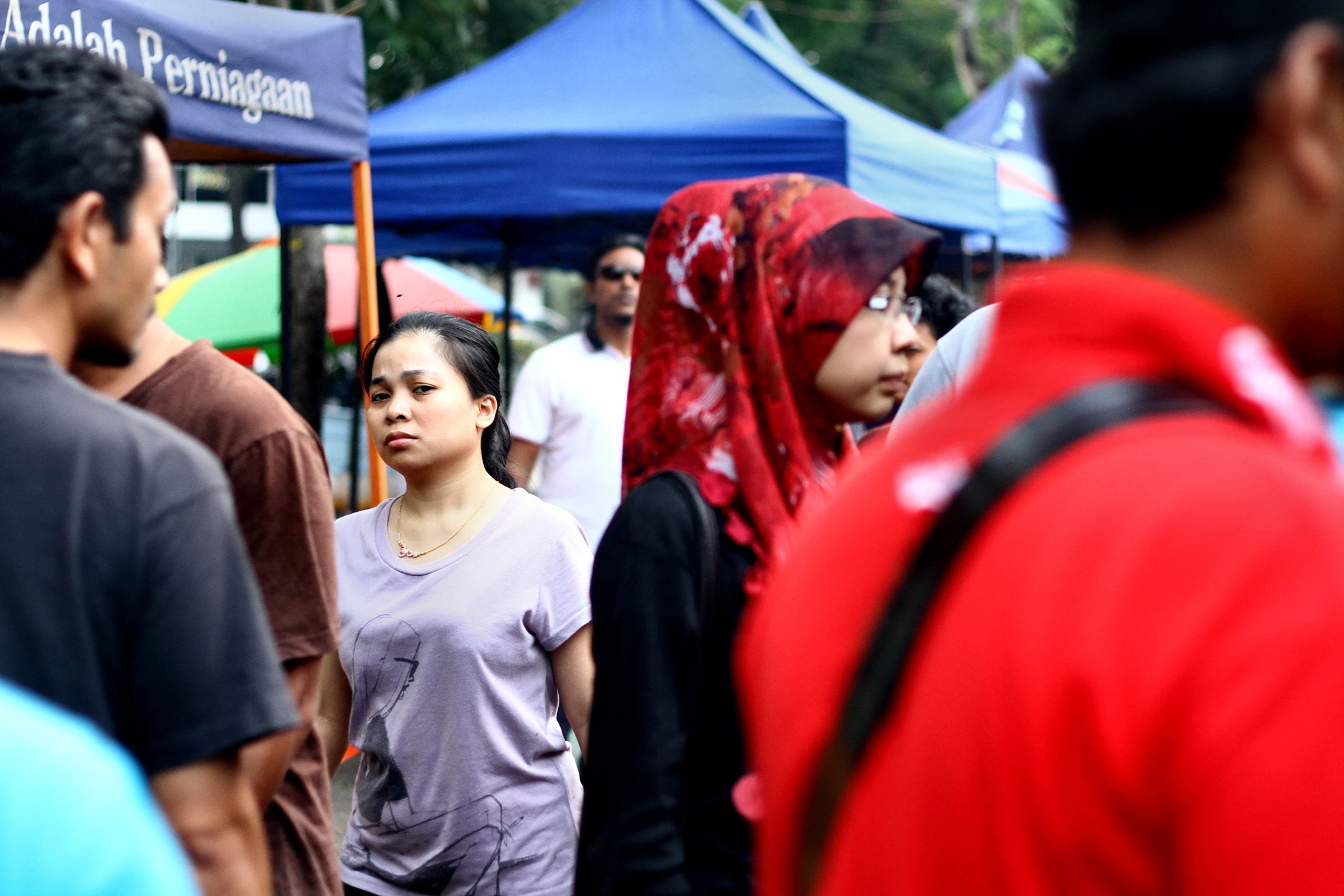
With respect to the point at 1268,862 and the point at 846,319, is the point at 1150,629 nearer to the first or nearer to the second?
the point at 1268,862

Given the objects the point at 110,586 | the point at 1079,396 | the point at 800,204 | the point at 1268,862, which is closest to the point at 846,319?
the point at 800,204

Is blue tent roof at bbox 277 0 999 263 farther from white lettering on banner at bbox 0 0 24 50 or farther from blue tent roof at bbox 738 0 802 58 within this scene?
blue tent roof at bbox 738 0 802 58

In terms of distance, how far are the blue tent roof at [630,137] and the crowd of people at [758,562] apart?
2912 mm

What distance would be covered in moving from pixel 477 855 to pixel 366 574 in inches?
24.7

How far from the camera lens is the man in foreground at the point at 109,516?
1478 millimetres

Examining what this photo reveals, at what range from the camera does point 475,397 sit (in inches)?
128

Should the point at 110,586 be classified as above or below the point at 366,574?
above

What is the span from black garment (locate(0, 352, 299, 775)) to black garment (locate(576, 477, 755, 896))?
0.48 metres

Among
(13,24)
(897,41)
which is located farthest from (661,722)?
(897,41)

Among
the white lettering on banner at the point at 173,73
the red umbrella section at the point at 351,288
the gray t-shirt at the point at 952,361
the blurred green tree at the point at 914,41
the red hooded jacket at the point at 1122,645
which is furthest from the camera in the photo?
the blurred green tree at the point at 914,41

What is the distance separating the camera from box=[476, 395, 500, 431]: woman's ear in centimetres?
325

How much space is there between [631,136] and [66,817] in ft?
18.1

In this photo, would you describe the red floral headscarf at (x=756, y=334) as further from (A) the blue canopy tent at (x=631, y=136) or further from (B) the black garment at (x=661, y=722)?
(A) the blue canopy tent at (x=631, y=136)

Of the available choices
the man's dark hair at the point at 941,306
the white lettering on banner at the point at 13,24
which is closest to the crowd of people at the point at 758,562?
the white lettering on banner at the point at 13,24
